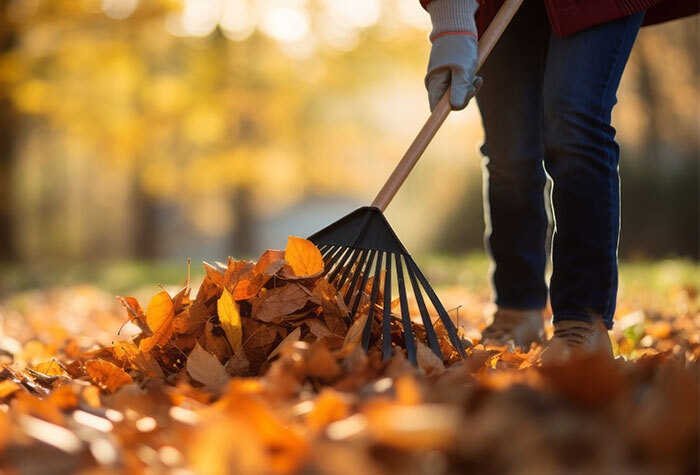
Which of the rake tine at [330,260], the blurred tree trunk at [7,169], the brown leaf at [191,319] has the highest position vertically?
the blurred tree trunk at [7,169]

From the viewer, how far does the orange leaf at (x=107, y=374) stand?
153 cm

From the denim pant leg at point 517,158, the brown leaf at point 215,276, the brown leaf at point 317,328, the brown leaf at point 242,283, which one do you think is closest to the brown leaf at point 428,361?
the brown leaf at point 317,328

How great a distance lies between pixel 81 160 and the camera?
16453mm

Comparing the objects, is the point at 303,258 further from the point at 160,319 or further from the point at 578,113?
the point at 578,113

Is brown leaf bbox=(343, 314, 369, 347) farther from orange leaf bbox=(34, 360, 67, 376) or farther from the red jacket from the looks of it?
the red jacket

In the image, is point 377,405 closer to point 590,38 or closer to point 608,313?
point 608,313

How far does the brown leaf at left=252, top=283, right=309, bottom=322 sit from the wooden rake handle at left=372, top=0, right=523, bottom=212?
1.29 ft

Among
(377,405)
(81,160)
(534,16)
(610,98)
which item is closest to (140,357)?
(377,405)

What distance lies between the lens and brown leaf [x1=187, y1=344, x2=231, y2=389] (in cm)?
147

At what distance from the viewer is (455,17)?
6.28 feet

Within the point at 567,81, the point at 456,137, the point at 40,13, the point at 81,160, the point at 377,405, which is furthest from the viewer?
the point at 81,160

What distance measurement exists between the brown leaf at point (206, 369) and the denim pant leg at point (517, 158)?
1276 mm

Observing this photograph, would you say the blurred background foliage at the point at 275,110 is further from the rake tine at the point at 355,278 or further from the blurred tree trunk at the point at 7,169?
the rake tine at the point at 355,278

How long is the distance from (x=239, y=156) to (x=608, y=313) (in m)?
7.64
